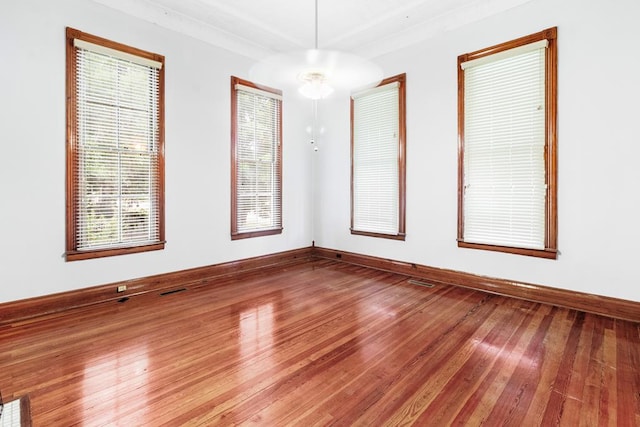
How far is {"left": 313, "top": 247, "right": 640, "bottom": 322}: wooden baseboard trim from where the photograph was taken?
10.1 ft

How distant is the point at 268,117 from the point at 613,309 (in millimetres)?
4734

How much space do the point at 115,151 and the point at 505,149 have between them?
436cm

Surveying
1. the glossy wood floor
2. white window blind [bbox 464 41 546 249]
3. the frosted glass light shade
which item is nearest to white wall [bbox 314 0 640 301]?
white window blind [bbox 464 41 546 249]

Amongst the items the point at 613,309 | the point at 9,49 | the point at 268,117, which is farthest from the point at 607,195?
the point at 9,49

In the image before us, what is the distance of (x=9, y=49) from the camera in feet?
9.68

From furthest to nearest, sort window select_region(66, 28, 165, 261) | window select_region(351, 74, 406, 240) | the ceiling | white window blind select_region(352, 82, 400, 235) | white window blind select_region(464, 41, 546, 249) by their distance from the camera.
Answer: white window blind select_region(352, 82, 400, 235) → window select_region(351, 74, 406, 240) → the ceiling → white window blind select_region(464, 41, 546, 249) → window select_region(66, 28, 165, 261)

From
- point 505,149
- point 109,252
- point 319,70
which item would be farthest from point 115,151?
point 505,149

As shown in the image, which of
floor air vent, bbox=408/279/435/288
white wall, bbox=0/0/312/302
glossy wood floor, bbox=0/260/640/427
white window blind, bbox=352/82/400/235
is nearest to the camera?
glossy wood floor, bbox=0/260/640/427

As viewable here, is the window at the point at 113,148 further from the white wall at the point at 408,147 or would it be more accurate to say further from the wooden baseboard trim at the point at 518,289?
the wooden baseboard trim at the point at 518,289

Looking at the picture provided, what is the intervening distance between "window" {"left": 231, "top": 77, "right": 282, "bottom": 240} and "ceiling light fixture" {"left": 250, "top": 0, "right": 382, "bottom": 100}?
158 centimetres

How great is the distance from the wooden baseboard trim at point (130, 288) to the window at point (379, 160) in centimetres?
150

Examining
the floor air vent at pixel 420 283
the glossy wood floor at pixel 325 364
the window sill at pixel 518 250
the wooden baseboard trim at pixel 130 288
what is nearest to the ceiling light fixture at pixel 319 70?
the glossy wood floor at pixel 325 364

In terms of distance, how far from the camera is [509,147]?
3.70 metres

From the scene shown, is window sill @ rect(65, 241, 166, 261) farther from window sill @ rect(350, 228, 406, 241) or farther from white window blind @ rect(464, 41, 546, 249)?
white window blind @ rect(464, 41, 546, 249)
